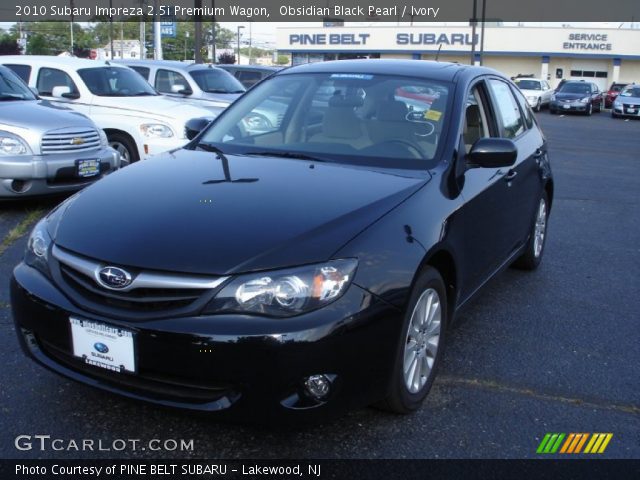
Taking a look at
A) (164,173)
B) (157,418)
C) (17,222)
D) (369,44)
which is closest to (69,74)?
(17,222)

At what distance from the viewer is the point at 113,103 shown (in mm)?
9234

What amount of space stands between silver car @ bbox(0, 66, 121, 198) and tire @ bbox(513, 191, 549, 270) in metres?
4.58

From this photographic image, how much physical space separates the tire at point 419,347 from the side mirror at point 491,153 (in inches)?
32.4

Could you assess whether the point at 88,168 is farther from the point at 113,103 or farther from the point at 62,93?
the point at 62,93

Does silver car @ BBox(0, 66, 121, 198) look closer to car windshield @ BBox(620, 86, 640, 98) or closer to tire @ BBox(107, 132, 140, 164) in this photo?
tire @ BBox(107, 132, 140, 164)

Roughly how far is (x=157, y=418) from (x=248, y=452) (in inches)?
19.3

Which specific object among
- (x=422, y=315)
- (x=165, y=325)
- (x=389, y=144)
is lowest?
(x=422, y=315)

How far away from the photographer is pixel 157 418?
3.10m

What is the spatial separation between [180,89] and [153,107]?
2.45m

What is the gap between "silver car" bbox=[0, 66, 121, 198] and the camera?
22.7ft

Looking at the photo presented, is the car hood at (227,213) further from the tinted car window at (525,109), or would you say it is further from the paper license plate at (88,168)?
the paper license plate at (88,168)

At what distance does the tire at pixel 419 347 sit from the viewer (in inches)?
116

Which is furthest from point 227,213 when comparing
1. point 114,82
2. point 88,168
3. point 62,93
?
point 114,82

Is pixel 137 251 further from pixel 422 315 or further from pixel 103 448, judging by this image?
pixel 422 315
